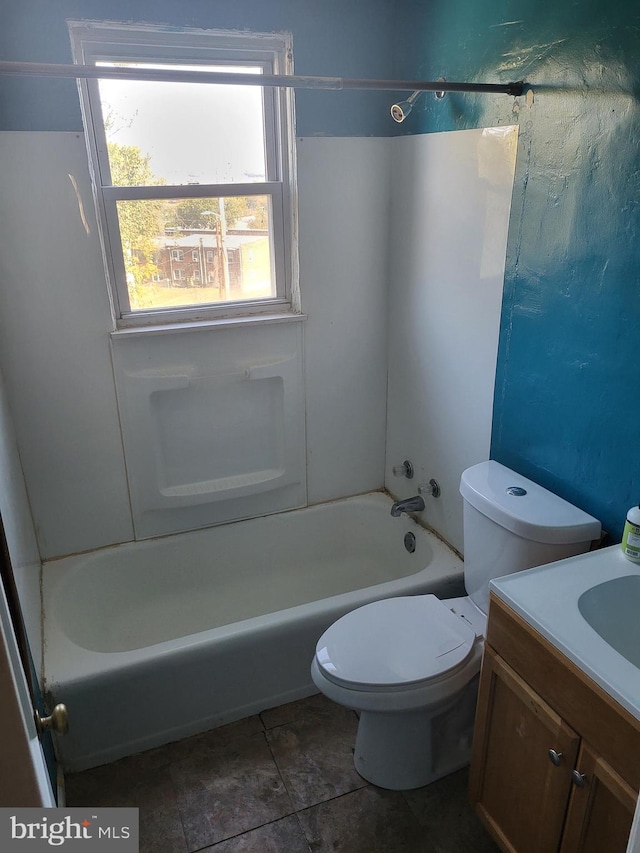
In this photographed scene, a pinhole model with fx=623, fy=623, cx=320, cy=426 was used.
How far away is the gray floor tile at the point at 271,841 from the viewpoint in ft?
5.46

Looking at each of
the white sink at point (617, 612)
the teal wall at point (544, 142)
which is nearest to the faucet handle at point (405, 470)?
the teal wall at point (544, 142)

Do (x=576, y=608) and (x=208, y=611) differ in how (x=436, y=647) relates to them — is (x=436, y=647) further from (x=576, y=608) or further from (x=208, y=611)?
(x=208, y=611)

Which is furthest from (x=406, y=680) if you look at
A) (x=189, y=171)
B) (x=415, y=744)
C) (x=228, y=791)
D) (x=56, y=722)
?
(x=189, y=171)

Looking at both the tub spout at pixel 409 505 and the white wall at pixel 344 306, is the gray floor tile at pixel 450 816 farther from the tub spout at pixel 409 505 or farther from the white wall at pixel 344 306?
the white wall at pixel 344 306

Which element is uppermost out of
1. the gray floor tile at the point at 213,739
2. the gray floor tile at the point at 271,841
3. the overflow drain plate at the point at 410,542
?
the overflow drain plate at the point at 410,542

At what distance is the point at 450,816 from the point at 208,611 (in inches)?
46.0

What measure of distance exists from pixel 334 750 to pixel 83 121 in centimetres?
215

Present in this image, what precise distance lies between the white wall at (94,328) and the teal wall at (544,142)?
0.64 ft

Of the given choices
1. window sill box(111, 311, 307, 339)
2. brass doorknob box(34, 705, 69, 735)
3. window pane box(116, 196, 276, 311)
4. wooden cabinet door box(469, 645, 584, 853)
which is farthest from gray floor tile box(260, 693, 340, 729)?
window pane box(116, 196, 276, 311)

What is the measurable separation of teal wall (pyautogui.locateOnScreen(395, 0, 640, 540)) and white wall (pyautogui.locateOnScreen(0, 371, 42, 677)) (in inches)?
57.8

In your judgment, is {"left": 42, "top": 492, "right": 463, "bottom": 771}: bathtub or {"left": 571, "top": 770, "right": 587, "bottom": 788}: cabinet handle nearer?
{"left": 571, "top": 770, "right": 587, "bottom": 788}: cabinet handle

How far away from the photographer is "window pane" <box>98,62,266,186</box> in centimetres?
208

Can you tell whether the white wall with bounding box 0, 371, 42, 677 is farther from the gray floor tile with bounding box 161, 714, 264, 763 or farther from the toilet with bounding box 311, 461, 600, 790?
the toilet with bounding box 311, 461, 600, 790

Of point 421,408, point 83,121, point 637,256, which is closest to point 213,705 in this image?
point 421,408
